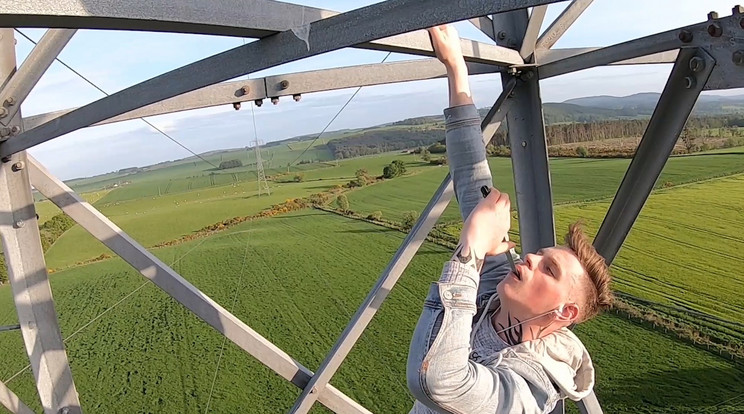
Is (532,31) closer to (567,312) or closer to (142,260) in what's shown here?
(567,312)

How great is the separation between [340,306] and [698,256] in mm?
2363

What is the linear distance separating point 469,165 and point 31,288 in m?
1.33

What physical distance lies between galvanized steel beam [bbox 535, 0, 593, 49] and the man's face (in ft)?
3.10

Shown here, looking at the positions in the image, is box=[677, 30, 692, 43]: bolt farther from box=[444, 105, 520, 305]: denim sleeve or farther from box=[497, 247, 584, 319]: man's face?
box=[497, 247, 584, 319]: man's face

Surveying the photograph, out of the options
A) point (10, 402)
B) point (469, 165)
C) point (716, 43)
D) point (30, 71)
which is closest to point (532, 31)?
point (716, 43)

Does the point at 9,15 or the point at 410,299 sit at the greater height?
the point at 9,15

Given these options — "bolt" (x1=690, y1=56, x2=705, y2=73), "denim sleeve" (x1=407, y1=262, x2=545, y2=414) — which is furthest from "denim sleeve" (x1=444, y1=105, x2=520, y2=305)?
"bolt" (x1=690, y1=56, x2=705, y2=73)

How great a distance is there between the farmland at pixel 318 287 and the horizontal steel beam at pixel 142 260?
6.01 feet

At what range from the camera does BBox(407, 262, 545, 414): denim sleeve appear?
2.54ft

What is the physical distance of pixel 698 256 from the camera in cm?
409

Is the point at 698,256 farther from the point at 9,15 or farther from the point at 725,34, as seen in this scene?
the point at 9,15

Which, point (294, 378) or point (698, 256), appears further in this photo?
point (698, 256)

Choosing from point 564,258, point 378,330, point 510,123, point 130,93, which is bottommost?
point 378,330

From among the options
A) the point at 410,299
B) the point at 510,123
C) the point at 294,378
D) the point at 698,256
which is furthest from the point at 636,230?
the point at 294,378
